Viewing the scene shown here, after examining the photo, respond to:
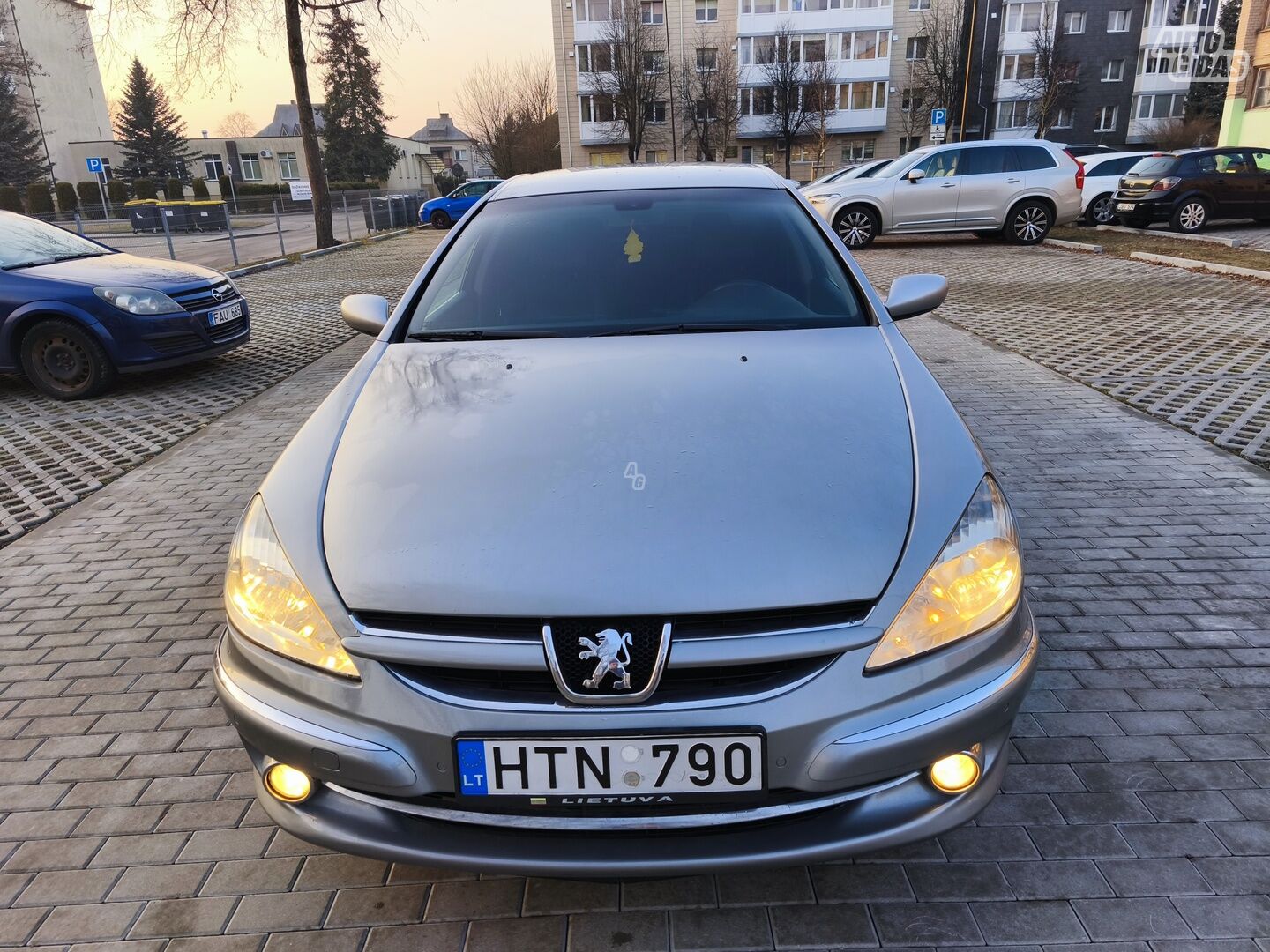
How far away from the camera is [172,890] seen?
83.2 inches

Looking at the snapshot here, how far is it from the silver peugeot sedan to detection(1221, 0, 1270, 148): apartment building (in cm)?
3578

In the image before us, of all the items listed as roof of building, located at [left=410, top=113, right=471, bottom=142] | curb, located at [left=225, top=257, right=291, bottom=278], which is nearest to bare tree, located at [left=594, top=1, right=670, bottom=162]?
curb, located at [left=225, top=257, right=291, bottom=278]

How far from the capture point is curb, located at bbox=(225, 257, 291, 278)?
640 inches

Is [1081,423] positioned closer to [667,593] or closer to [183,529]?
[667,593]

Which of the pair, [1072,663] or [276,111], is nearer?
[1072,663]

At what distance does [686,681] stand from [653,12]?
186 ft

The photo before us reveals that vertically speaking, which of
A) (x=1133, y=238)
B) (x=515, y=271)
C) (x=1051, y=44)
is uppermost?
(x=1051, y=44)

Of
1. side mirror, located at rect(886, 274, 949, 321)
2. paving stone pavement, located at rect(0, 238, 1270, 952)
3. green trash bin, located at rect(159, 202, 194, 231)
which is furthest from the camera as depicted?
green trash bin, located at rect(159, 202, 194, 231)

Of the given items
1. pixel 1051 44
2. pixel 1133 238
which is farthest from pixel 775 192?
pixel 1051 44

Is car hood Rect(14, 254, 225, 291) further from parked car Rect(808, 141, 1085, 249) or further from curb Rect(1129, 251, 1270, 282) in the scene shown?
curb Rect(1129, 251, 1270, 282)

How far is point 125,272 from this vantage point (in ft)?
23.8

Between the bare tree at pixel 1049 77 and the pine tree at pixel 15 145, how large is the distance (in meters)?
57.0

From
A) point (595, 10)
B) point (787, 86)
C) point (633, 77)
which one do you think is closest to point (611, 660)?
point (633, 77)

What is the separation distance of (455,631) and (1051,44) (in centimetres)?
5603
